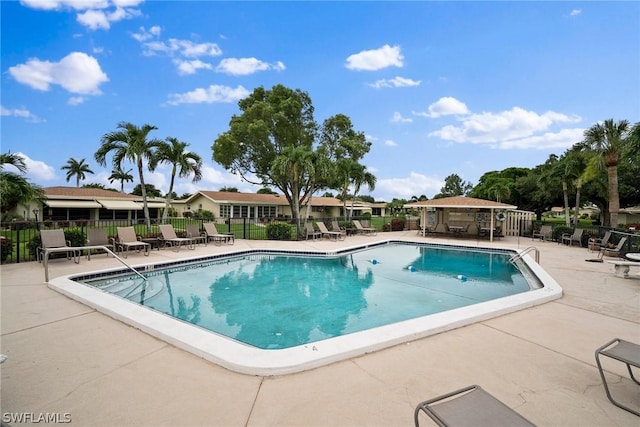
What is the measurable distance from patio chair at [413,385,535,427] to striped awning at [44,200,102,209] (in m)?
33.3

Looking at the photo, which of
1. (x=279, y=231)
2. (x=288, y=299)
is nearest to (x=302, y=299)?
(x=288, y=299)

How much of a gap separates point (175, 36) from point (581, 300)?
17.5 m

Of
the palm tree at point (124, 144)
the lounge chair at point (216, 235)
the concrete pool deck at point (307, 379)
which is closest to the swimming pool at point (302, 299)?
the concrete pool deck at point (307, 379)

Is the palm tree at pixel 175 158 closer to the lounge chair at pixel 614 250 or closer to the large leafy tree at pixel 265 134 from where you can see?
the large leafy tree at pixel 265 134

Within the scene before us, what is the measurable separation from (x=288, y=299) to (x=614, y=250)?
40.2 ft

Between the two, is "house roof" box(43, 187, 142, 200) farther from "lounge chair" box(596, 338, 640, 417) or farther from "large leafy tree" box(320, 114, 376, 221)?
"lounge chair" box(596, 338, 640, 417)

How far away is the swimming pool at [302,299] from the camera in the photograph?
3.96 meters

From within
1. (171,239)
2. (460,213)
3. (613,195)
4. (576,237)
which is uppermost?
(613,195)

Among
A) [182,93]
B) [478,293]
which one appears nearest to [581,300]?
[478,293]

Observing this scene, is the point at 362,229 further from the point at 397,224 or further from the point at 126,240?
the point at 126,240

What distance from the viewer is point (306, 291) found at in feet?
27.6

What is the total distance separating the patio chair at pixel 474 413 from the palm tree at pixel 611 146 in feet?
66.4

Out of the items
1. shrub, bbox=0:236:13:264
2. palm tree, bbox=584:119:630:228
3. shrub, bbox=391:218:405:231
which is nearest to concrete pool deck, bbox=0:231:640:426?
shrub, bbox=0:236:13:264

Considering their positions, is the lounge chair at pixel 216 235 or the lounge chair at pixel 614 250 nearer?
the lounge chair at pixel 614 250
